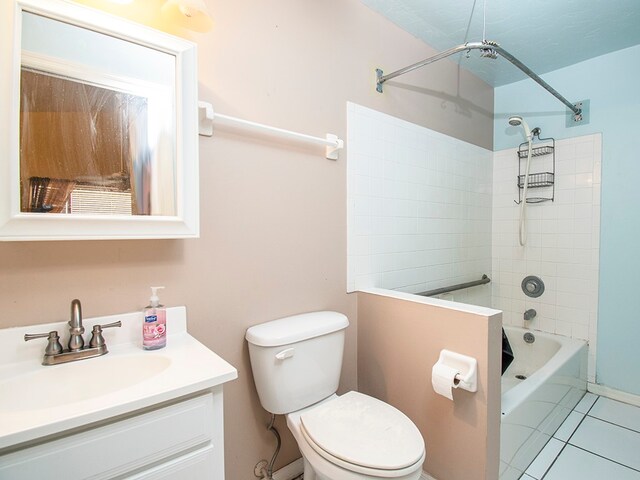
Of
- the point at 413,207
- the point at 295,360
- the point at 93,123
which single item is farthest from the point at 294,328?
the point at 413,207

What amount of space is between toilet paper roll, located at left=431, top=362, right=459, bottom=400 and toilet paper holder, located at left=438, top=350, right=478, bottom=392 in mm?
15

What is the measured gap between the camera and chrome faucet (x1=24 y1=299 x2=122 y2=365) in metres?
0.93

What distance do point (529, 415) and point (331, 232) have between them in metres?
1.33

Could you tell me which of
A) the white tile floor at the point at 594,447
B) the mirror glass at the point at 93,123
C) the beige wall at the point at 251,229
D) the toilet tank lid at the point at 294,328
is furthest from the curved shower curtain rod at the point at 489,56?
the white tile floor at the point at 594,447

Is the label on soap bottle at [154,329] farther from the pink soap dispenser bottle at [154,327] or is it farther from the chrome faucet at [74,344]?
the chrome faucet at [74,344]

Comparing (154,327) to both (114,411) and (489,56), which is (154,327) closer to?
(114,411)

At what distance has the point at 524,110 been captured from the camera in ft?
8.63

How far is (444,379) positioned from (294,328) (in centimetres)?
63

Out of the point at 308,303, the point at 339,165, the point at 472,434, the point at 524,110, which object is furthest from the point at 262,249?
the point at 524,110

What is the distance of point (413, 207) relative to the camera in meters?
2.09

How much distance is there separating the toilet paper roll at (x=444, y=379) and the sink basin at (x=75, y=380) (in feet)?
3.30

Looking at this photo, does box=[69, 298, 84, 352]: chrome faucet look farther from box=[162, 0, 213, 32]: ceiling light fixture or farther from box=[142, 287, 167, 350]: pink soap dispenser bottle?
box=[162, 0, 213, 32]: ceiling light fixture

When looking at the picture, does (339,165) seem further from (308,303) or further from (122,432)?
(122,432)

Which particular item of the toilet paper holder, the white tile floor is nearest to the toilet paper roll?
the toilet paper holder
